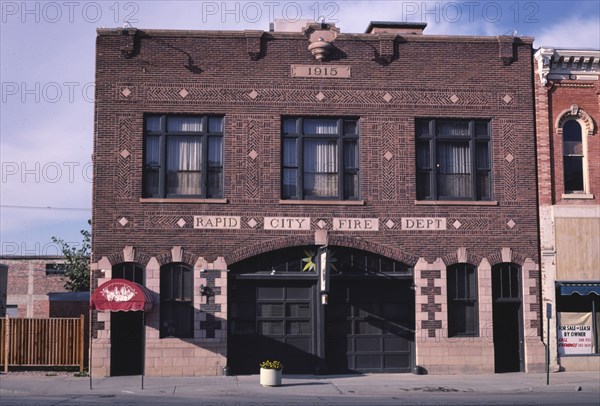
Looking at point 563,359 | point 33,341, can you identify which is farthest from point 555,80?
point 33,341

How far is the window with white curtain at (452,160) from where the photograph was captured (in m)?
28.0

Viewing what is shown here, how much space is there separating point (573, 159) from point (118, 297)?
15826mm

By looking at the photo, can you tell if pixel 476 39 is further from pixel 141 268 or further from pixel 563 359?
pixel 141 268

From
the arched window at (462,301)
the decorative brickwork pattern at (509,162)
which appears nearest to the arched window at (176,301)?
the arched window at (462,301)

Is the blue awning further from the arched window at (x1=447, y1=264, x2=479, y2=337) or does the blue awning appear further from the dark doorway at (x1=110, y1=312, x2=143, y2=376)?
the dark doorway at (x1=110, y1=312, x2=143, y2=376)

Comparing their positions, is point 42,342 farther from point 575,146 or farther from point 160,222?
point 575,146

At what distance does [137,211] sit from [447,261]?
1023 cm

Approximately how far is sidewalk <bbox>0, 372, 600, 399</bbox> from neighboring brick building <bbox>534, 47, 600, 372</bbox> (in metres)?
1.50

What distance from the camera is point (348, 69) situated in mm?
27875

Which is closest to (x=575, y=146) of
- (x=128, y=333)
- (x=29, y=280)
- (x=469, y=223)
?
(x=469, y=223)

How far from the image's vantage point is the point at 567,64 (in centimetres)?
2855

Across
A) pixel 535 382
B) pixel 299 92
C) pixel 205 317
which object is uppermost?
pixel 299 92

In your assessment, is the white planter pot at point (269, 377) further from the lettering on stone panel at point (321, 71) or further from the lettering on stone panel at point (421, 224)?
the lettering on stone panel at point (321, 71)

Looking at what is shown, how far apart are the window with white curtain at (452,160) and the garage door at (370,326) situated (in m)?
3.45
